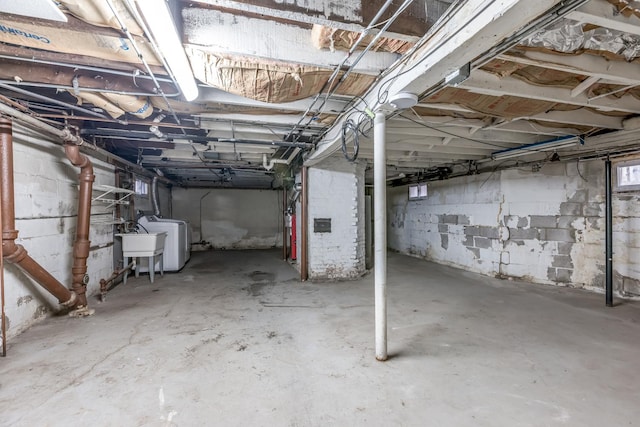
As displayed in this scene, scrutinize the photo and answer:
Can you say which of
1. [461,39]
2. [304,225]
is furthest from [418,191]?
[461,39]

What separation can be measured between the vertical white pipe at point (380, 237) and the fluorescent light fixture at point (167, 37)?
1.37m

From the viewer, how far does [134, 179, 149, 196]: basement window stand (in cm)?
541

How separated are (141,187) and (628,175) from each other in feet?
25.7

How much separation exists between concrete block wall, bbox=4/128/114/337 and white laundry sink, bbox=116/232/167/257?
22.9 inches

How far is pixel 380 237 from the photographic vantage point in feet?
7.20

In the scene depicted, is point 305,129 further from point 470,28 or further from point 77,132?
point 77,132

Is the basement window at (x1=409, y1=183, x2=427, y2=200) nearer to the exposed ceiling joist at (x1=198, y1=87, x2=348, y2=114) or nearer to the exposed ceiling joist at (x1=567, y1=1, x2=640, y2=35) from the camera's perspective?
the exposed ceiling joist at (x1=198, y1=87, x2=348, y2=114)

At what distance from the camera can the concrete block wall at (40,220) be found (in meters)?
2.55

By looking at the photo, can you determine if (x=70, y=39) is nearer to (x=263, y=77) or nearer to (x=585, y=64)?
(x=263, y=77)

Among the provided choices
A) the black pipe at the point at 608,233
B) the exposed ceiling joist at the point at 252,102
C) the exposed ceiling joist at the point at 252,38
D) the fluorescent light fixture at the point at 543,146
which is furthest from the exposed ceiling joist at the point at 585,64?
the black pipe at the point at 608,233

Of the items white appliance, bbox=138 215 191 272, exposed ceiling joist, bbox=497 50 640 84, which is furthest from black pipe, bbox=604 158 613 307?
white appliance, bbox=138 215 191 272

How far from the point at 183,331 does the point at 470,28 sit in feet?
10.2

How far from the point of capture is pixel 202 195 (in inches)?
337

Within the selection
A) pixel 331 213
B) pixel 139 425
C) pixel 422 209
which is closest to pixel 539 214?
pixel 422 209
